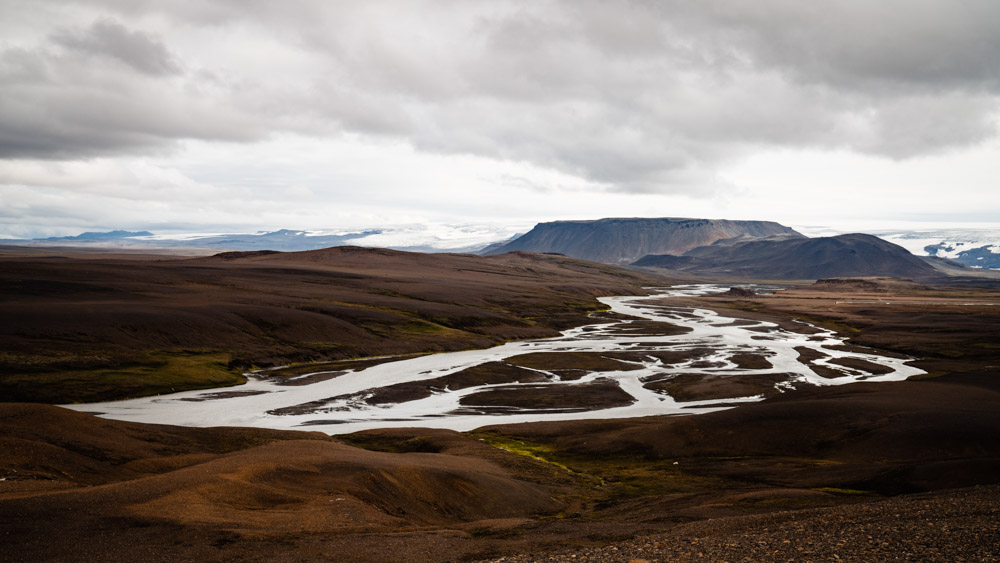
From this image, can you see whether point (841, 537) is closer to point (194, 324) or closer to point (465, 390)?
point (465, 390)

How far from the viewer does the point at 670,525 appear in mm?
32406

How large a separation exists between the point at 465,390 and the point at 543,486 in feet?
153

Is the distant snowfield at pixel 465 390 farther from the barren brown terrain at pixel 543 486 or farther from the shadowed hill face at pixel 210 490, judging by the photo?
the shadowed hill face at pixel 210 490

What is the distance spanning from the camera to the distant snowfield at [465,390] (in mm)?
75562

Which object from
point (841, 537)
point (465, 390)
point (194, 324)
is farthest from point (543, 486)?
point (194, 324)

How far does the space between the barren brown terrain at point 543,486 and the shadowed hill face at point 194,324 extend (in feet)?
128

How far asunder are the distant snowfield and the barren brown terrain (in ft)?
31.3

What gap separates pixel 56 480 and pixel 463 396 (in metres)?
57.5

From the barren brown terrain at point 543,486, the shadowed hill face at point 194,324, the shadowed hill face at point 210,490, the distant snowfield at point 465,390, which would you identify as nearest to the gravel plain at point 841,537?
the barren brown terrain at point 543,486

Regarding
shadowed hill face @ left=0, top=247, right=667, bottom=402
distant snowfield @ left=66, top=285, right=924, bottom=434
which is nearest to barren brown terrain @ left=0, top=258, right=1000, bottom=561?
distant snowfield @ left=66, top=285, right=924, bottom=434

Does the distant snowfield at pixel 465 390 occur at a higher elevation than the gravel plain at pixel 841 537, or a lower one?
lower

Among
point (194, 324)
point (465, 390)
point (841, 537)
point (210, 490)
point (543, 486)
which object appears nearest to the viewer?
point (841, 537)

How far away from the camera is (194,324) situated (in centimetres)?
11788

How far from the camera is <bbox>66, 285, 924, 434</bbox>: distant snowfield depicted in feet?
248
